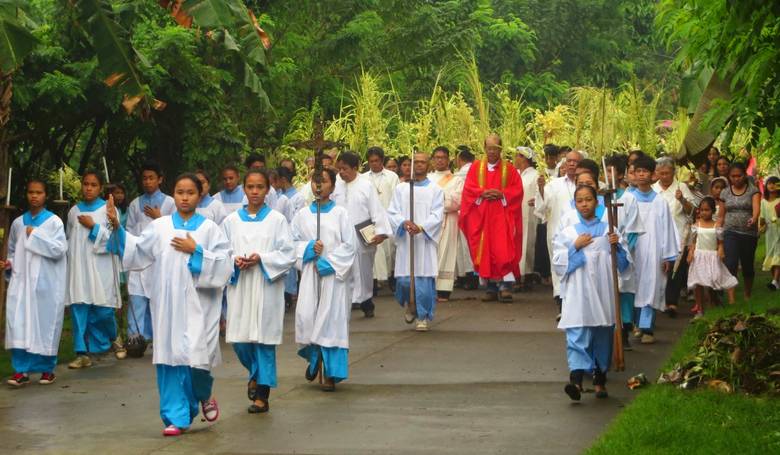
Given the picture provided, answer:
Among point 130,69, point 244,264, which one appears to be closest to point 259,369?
point 244,264

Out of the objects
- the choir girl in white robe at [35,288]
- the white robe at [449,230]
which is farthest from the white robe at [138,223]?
the white robe at [449,230]

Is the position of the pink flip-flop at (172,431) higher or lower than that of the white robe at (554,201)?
lower

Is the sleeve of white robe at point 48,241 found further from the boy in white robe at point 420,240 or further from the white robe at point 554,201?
the white robe at point 554,201

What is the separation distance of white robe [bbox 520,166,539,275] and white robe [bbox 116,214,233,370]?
1081cm

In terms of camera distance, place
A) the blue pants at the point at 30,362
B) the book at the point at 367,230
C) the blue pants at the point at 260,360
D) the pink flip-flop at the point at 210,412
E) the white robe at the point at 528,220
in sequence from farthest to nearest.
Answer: the white robe at the point at 528,220 → the book at the point at 367,230 → the blue pants at the point at 30,362 → the blue pants at the point at 260,360 → the pink flip-flop at the point at 210,412

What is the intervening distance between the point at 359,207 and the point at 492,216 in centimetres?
296

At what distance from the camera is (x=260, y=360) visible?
11273 mm

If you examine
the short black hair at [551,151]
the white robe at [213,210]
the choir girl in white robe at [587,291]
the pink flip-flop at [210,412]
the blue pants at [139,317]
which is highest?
the short black hair at [551,151]

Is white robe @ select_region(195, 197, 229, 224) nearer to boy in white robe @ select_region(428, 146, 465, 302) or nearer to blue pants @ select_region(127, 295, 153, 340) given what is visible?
blue pants @ select_region(127, 295, 153, 340)

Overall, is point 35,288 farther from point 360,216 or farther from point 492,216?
point 492,216

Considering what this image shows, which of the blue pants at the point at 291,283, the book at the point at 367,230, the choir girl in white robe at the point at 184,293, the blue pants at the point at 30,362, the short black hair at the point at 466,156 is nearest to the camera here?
the choir girl in white robe at the point at 184,293

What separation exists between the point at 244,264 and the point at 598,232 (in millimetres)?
2881

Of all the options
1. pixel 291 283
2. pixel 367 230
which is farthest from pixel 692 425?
pixel 291 283

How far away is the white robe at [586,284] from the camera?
1164 centimetres
